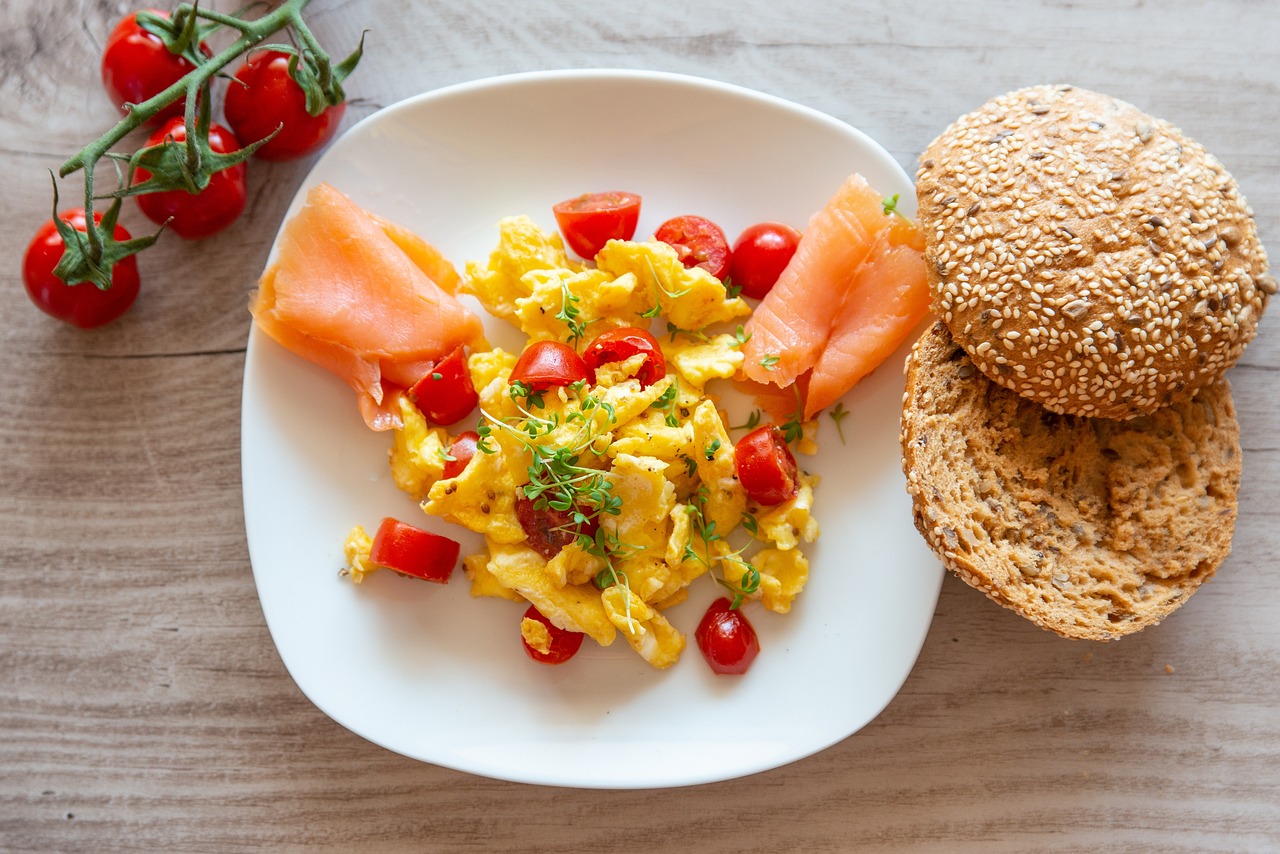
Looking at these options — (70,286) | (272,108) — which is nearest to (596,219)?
(272,108)

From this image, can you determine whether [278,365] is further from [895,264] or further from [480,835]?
[895,264]

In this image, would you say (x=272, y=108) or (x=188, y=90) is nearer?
(x=188, y=90)

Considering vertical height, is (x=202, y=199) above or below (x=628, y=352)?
above

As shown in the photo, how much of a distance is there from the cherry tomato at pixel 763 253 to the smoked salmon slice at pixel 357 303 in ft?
2.35

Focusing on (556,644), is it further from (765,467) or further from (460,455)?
(765,467)

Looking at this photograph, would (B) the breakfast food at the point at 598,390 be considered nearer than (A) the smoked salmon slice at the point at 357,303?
Yes

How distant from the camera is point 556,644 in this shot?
7.11 feet

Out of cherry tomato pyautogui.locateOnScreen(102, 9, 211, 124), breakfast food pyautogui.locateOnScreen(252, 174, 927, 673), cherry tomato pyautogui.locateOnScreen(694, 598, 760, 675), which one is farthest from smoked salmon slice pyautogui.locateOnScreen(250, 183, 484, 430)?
cherry tomato pyautogui.locateOnScreen(694, 598, 760, 675)

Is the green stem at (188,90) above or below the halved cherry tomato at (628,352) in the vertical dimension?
above

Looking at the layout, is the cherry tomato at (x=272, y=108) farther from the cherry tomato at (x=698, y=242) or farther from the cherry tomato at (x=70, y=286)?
the cherry tomato at (x=698, y=242)

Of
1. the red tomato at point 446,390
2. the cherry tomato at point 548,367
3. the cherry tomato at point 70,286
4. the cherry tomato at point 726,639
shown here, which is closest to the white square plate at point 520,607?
the cherry tomato at point 726,639

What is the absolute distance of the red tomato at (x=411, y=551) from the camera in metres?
2.16

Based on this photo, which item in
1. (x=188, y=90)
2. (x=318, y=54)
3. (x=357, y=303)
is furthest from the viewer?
(x=357, y=303)

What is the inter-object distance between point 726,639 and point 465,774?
83 centimetres
